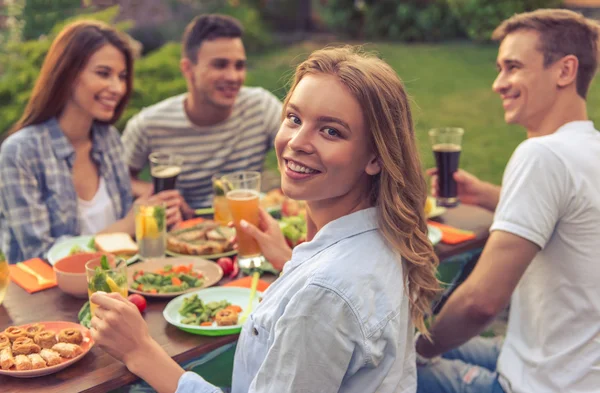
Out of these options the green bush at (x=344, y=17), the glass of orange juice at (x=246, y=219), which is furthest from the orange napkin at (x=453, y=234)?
the green bush at (x=344, y=17)

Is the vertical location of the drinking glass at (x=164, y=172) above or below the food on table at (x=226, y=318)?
above

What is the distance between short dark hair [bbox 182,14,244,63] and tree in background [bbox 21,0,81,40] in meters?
3.82

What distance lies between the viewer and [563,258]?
2.50 meters

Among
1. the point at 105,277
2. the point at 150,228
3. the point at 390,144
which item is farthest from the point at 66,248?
the point at 390,144

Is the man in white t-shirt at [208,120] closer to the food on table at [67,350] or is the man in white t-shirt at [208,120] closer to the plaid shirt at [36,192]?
the plaid shirt at [36,192]

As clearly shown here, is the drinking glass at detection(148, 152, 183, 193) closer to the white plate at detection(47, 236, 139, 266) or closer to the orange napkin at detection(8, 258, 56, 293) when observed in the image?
the white plate at detection(47, 236, 139, 266)

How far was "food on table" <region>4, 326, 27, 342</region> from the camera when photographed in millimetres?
2115

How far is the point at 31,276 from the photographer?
8.89 feet

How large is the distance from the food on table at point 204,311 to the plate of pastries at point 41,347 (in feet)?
1.09

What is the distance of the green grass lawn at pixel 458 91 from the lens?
28.6ft

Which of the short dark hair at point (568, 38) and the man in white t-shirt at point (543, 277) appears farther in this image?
the short dark hair at point (568, 38)

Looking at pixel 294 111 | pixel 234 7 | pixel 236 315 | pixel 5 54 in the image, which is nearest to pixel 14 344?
pixel 236 315

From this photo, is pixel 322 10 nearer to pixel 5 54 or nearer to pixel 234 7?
pixel 234 7

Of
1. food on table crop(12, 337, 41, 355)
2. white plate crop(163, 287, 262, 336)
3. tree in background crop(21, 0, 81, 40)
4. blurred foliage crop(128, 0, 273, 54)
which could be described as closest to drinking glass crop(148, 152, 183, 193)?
white plate crop(163, 287, 262, 336)
